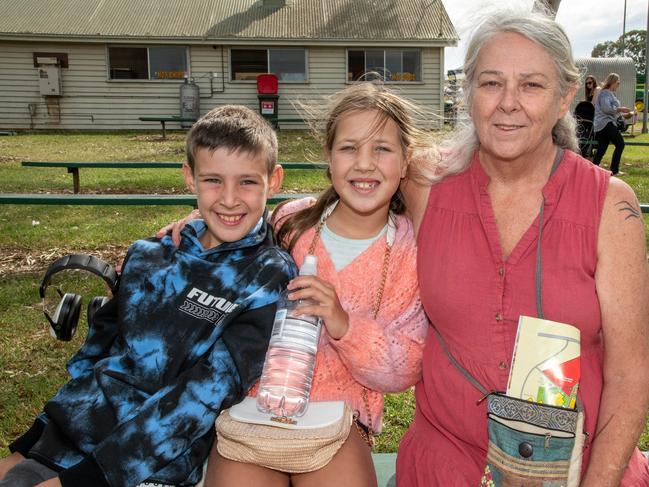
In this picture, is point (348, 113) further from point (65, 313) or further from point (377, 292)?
point (65, 313)

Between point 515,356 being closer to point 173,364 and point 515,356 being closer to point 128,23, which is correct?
point 173,364

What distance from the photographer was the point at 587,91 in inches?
651

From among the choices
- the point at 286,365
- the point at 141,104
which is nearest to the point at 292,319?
the point at 286,365

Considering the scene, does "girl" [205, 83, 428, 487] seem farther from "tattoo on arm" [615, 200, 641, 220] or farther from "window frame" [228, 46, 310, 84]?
"window frame" [228, 46, 310, 84]

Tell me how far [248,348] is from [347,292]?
18.0 inches

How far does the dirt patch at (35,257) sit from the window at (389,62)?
60.6 ft

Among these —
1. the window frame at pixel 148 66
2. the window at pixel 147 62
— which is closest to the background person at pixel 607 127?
the window frame at pixel 148 66

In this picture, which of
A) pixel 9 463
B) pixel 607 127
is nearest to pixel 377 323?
pixel 9 463

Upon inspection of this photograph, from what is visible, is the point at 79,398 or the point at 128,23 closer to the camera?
the point at 79,398

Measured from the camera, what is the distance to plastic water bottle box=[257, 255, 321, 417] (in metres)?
2.18

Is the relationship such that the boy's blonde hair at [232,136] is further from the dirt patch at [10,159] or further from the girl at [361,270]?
the dirt patch at [10,159]

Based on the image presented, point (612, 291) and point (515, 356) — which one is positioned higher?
point (612, 291)

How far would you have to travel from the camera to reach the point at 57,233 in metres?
8.03

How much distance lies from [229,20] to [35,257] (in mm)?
19655
